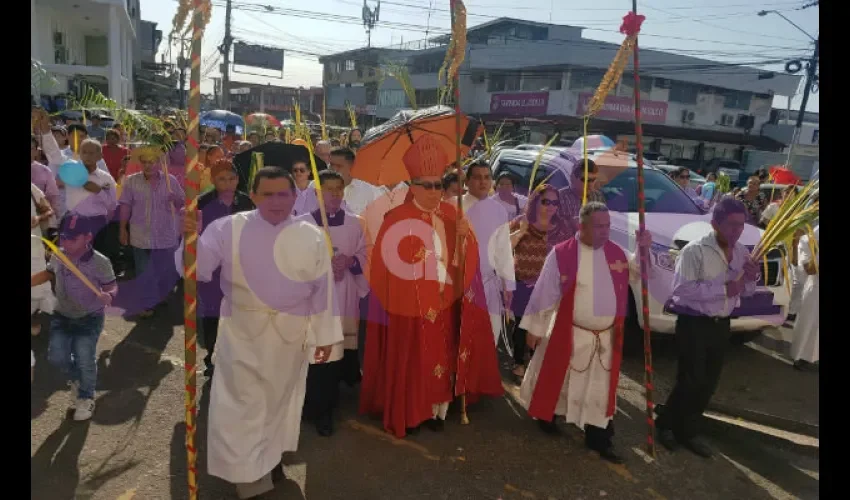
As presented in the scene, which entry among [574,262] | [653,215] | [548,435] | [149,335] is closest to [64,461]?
[149,335]

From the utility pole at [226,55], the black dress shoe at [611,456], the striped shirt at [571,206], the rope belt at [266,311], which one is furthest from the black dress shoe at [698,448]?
the utility pole at [226,55]

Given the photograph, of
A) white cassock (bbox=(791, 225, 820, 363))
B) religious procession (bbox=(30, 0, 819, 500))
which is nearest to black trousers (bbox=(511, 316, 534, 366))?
religious procession (bbox=(30, 0, 819, 500))

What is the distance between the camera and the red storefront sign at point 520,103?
1297 inches

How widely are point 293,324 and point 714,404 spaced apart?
12.3 feet

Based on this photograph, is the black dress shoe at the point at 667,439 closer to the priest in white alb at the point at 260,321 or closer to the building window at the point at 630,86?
the priest in white alb at the point at 260,321

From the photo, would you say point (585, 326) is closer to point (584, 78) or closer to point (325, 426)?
point (325, 426)

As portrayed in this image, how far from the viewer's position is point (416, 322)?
13.0ft

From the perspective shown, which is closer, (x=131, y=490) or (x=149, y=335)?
(x=131, y=490)

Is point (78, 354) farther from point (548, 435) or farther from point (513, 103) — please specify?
point (513, 103)

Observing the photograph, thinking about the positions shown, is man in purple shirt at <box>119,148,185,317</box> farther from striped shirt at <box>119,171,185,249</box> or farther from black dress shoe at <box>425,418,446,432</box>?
black dress shoe at <box>425,418,446,432</box>

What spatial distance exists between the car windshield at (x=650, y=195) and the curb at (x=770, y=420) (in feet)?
7.96

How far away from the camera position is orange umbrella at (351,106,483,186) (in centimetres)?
416

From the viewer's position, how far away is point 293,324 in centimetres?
323

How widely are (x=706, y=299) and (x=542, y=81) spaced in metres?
32.9
